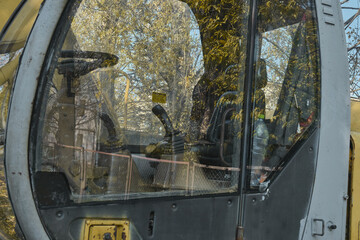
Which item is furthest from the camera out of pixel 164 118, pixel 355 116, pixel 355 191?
pixel 355 116

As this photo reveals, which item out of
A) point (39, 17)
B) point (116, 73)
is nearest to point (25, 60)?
point (39, 17)

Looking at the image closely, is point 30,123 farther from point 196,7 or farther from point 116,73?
point 196,7

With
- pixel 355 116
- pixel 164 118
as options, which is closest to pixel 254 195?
pixel 164 118

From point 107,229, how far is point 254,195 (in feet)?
2.67

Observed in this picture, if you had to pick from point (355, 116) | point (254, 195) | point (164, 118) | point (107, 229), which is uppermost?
point (355, 116)

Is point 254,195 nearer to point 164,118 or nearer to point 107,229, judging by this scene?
point 164,118

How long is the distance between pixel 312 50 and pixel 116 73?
1.20m

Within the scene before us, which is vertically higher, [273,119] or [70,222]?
[273,119]

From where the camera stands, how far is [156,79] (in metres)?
2.25

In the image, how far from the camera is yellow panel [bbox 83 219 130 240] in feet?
6.36

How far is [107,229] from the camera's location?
6.48 ft

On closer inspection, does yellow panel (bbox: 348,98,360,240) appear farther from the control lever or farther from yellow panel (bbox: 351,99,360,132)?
the control lever

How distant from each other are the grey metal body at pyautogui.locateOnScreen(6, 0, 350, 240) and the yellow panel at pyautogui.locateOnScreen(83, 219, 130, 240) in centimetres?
3

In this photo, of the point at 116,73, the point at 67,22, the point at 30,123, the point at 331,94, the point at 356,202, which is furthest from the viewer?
the point at 356,202
